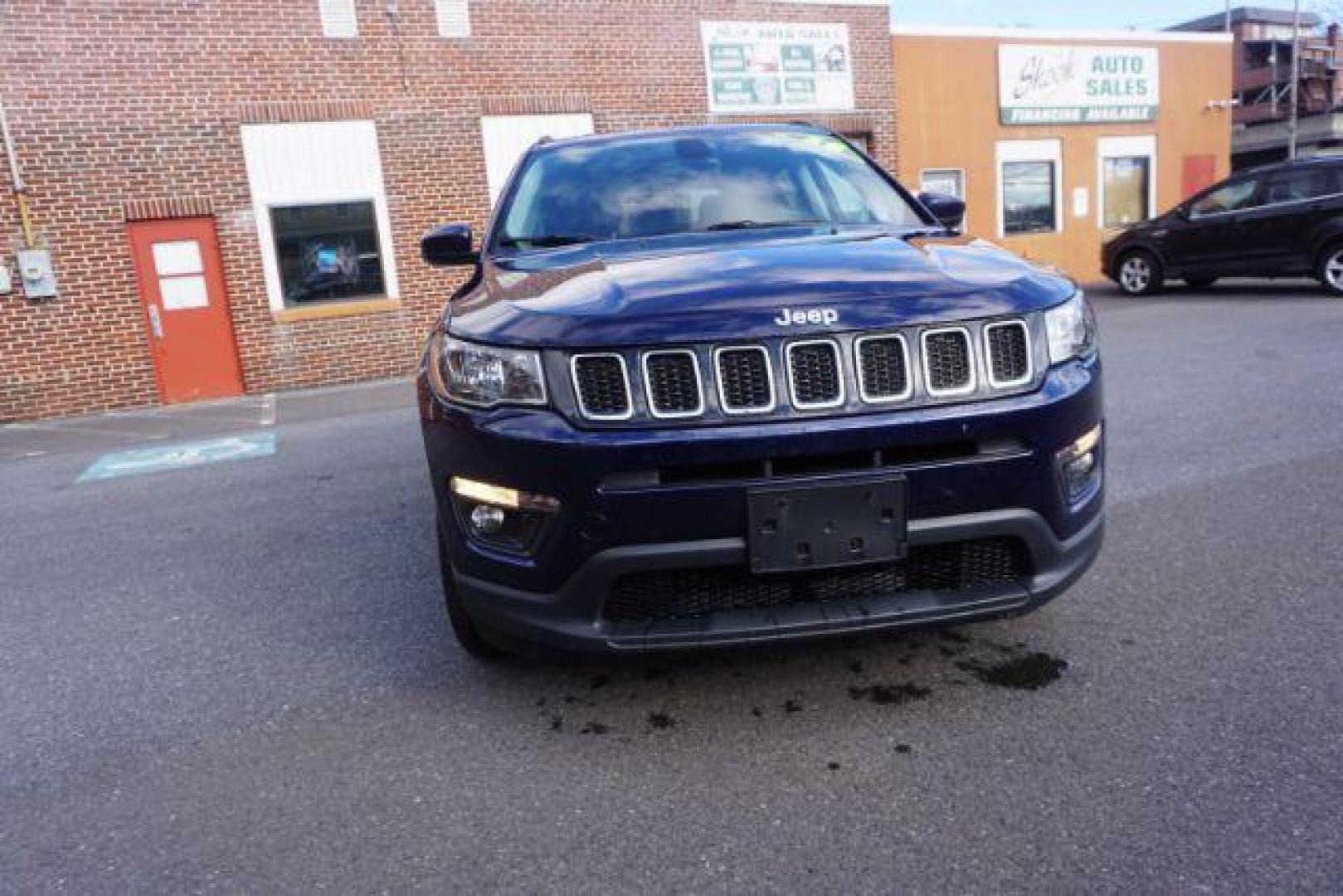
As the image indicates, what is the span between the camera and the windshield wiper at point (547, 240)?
3.38 metres

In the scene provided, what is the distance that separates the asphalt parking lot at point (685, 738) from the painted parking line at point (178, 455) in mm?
2593

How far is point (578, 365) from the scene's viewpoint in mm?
2271

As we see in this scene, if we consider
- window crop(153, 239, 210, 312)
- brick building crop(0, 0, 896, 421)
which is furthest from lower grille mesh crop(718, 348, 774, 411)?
window crop(153, 239, 210, 312)

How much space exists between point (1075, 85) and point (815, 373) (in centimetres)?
1715

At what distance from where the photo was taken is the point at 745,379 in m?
2.27

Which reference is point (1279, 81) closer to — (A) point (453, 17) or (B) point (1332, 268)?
(B) point (1332, 268)

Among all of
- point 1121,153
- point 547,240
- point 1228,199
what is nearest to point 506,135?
point 547,240

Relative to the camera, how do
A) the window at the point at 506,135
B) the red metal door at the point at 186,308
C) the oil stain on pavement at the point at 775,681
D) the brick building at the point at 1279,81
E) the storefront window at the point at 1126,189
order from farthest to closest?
the brick building at the point at 1279,81, the storefront window at the point at 1126,189, the window at the point at 506,135, the red metal door at the point at 186,308, the oil stain on pavement at the point at 775,681

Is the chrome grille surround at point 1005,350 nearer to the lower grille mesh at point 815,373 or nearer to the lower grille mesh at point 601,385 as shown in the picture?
the lower grille mesh at point 815,373

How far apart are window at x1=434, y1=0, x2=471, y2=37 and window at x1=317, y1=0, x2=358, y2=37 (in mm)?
985

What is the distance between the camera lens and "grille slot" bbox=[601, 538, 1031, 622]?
233cm

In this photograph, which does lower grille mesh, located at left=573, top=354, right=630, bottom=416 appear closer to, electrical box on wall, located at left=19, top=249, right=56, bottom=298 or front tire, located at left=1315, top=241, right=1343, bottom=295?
electrical box on wall, located at left=19, top=249, right=56, bottom=298

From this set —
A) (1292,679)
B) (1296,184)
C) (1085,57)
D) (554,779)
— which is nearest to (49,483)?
(554,779)

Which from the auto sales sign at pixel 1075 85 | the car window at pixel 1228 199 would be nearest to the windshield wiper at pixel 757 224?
the car window at pixel 1228 199
